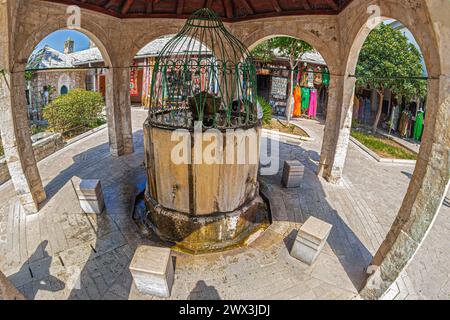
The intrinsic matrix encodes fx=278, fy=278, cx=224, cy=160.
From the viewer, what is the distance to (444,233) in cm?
564

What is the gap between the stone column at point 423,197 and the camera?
10.0 feet

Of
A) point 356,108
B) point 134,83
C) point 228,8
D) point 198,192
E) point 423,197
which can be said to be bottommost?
point 198,192

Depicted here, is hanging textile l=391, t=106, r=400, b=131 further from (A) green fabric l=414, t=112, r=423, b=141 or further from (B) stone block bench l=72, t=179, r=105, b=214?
(B) stone block bench l=72, t=179, r=105, b=214

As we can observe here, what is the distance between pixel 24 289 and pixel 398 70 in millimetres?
14552

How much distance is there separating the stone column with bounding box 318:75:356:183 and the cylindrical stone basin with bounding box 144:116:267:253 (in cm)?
279

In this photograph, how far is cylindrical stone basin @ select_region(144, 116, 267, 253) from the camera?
15.8ft

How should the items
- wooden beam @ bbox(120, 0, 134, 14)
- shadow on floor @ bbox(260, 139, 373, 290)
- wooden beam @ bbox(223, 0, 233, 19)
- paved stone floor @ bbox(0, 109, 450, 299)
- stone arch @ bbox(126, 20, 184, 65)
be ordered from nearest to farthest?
paved stone floor @ bbox(0, 109, 450, 299) → shadow on floor @ bbox(260, 139, 373, 290) → wooden beam @ bbox(120, 0, 134, 14) → stone arch @ bbox(126, 20, 184, 65) → wooden beam @ bbox(223, 0, 233, 19)

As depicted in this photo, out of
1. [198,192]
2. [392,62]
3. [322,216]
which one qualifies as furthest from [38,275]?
[392,62]

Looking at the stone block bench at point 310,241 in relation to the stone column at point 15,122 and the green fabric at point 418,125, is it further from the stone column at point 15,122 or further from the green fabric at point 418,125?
the green fabric at point 418,125

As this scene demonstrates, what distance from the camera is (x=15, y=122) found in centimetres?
514

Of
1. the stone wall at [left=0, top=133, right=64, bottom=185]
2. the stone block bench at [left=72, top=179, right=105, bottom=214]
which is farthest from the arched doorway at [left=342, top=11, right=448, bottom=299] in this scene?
the stone wall at [left=0, top=133, right=64, bottom=185]

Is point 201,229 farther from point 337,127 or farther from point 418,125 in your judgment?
point 418,125

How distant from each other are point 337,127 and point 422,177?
400 centimetres
